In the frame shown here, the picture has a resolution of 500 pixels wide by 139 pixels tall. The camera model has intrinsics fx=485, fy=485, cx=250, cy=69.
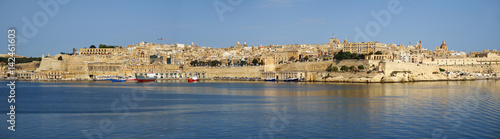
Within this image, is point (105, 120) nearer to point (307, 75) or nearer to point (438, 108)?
point (438, 108)

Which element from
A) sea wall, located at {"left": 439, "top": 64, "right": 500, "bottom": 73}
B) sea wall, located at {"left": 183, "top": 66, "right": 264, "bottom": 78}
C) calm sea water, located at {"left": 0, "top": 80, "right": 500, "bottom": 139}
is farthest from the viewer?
sea wall, located at {"left": 183, "top": 66, "right": 264, "bottom": 78}

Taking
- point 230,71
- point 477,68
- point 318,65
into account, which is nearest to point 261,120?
point 318,65

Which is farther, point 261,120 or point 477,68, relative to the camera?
point 477,68

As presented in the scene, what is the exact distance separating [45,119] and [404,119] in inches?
376

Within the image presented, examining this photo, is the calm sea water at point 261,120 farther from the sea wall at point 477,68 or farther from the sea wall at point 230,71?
the sea wall at point 230,71

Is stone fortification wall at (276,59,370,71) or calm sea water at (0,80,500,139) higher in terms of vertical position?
stone fortification wall at (276,59,370,71)

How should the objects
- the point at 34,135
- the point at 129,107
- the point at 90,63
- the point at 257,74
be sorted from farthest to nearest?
1. the point at 90,63
2. the point at 257,74
3. the point at 129,107
4. the point at 34,135

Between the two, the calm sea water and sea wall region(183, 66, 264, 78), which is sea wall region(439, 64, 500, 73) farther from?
the calm sea water

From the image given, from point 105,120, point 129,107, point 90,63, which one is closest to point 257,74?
point 90,63

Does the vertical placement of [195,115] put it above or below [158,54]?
below

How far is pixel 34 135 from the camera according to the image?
10.6 m

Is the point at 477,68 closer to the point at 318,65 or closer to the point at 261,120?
the point at 318,65

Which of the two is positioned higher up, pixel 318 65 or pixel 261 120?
pixel 318 65

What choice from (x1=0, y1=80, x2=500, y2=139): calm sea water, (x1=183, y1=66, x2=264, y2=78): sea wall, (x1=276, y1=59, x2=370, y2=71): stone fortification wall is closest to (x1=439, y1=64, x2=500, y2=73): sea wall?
(x1=276, y1=59, x2=370, y2=71): stone fortification wall
